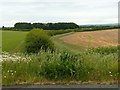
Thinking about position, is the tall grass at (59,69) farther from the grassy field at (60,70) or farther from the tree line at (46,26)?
the tree line at (46,26)

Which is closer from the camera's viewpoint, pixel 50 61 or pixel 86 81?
pixel 86 81

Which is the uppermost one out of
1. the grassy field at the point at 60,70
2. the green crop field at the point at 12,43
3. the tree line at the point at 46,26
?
the tree line at the point at 46,26

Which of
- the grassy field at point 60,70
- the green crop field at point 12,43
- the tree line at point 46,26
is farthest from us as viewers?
the tree line at point 46,26

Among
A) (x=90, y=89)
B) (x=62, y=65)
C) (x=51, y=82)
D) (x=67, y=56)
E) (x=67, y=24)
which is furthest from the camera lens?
(x=67, y=24)

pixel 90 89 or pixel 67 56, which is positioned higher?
pixel 67 56

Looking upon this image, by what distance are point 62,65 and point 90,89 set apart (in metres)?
1.44

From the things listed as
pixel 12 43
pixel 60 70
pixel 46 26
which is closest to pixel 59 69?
pixel 60 70

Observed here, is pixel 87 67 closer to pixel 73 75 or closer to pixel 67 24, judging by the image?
pixel 73 75

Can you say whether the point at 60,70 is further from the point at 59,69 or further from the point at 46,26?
the point at 46,26

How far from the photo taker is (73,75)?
6.76 m

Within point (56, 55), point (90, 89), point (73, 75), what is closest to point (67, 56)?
point (56, 55)

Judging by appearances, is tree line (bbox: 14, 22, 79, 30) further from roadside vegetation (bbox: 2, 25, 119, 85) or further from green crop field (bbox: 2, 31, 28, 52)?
roadside vegetation (bbox: 2, 25, 119, 85)

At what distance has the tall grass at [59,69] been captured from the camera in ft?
22.0

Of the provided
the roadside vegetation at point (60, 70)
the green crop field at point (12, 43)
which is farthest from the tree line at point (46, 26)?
the roadside vegetation at point (60, 70)
